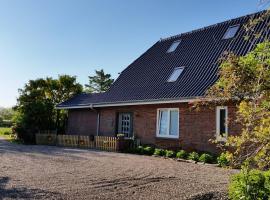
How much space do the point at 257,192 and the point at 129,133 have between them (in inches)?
563

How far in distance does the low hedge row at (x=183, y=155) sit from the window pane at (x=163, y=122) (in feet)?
3.68

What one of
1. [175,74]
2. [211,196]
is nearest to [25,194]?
[211,196]

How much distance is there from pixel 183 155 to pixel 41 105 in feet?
45.0

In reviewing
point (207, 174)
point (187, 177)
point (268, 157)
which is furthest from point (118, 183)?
point (268, 157)

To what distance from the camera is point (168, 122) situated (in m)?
17.2

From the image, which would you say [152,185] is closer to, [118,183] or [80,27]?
[118,183]

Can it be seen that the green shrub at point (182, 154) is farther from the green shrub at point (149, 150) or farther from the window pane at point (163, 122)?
the window pane at point (163, 122)

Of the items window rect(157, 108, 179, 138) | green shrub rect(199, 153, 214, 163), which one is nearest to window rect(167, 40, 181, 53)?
window rect(157, 108, 179, 138)

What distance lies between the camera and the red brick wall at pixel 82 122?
74.4 feet

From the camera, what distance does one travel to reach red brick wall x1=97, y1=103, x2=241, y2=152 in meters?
14.9

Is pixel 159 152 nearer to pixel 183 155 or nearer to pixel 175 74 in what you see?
pixel 183 155

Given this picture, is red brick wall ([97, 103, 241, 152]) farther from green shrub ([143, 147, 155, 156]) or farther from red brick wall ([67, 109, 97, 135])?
red brick wall ([67, 109, 97, 135])

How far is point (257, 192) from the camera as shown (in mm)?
5852

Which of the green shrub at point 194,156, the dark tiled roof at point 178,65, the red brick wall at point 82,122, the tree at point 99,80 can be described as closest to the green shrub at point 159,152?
the green shrub at point 194,156
